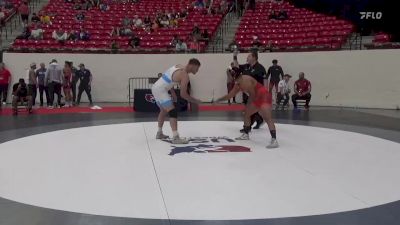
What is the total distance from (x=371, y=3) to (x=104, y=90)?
9.04 metres

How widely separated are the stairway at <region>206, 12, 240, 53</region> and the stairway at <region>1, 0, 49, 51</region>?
712 centimetres

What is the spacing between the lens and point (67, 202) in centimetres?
404

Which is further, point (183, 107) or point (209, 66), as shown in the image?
point (209, 66)

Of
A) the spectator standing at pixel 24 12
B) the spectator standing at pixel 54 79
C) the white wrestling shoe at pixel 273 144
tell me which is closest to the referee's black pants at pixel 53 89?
the spectator standing at pixel 54 79

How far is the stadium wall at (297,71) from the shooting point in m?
12.9

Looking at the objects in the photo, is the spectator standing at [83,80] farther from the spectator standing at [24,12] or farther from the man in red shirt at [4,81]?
the spectator standing at [24,12]

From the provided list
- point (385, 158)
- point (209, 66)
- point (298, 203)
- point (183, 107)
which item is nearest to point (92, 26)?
point (209, 66)

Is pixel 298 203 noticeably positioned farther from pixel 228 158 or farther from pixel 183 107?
pixel 183 107

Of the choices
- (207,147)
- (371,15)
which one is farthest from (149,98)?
(371,15)

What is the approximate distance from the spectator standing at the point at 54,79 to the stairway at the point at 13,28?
297 cm

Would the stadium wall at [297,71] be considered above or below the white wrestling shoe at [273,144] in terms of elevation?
above

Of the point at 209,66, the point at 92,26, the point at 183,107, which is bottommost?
the point at 183,107

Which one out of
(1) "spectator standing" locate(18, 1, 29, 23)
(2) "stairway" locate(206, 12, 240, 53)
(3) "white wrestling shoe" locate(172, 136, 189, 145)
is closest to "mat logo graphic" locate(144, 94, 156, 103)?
(2) "stairway" locate(206, 12, 240, 53)

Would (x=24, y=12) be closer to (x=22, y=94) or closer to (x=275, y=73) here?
(x=22, y=94)
